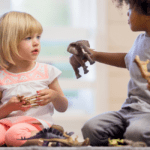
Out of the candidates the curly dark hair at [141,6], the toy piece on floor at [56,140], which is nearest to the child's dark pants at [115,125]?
the toy piece on floor at [56,140]

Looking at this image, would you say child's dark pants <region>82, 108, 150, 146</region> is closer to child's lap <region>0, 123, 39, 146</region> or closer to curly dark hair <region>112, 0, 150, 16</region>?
child's lap <region>0, 123, 39, 146</region>

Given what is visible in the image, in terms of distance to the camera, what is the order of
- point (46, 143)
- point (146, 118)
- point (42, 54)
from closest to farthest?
point (46, 143) < point (146, 118) < point (42, 54)

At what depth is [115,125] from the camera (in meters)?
0.77

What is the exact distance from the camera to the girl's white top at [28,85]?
2.70 feet

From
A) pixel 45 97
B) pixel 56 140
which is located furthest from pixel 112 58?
pixel 56 140

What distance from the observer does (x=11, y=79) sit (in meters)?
0.84

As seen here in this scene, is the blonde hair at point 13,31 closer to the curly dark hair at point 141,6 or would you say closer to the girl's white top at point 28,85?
the girl's white top at point 28,85

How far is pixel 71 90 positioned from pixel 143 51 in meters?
0.86

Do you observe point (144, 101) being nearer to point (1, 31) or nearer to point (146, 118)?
point (146, 118)

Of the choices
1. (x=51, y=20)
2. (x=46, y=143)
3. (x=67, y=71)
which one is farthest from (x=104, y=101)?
(x=46, y=143)

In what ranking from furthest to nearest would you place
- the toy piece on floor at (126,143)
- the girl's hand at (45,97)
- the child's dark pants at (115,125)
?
the girl's hand at (45,97) → the child's dark pants at (115,125) → the toy piece on floor at (126,143)

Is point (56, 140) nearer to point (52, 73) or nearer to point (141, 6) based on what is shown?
point (52, 73)

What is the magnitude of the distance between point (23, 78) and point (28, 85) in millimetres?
30

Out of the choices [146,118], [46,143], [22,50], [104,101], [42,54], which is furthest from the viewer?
[104,101]
